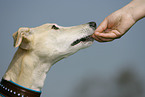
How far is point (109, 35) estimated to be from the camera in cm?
130

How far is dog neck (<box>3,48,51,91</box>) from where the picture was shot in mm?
1258

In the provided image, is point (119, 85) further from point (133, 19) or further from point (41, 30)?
point (41, 30)

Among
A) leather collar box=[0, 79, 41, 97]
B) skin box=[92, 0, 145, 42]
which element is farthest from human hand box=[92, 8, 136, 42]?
leather collar box=[0, 79, 41, 97]

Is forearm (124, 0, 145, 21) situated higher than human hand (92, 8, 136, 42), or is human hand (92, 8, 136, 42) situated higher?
forearm (124, 0, 145, 21)

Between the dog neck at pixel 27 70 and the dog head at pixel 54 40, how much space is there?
0.18ft

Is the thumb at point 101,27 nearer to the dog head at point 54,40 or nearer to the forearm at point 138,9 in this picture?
the dog head at point 54,40

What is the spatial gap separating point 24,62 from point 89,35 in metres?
0.56

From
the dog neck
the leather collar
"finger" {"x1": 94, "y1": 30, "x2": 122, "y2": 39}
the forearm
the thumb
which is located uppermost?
the forearm

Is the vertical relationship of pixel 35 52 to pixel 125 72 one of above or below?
above

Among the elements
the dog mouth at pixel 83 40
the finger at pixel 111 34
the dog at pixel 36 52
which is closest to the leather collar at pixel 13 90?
the dog at pixel 36 52

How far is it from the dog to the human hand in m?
0.09

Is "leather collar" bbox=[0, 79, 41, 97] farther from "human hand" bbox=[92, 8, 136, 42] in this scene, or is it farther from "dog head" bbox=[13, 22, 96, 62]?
"human hand" bbox=[92, 8, 136, 42]

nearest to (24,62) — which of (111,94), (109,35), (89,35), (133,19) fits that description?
(89,35)

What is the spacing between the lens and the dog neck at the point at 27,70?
49.5 inches
